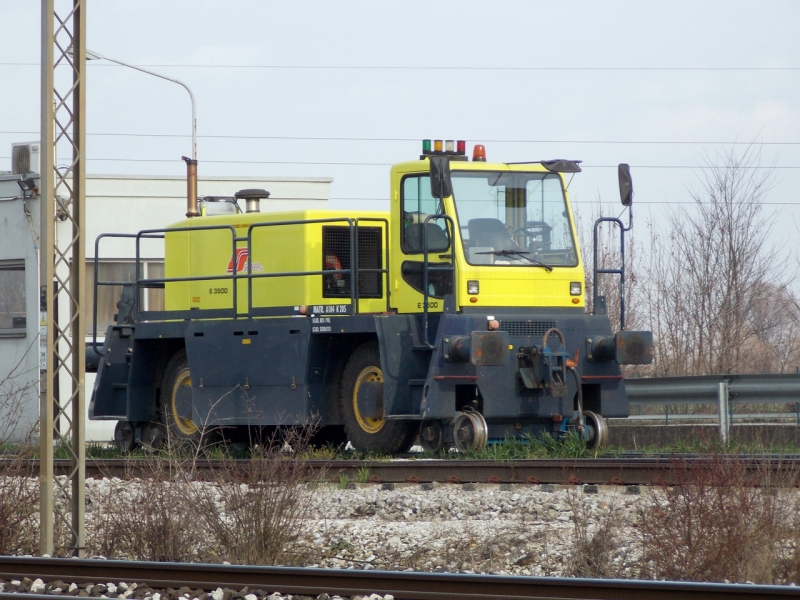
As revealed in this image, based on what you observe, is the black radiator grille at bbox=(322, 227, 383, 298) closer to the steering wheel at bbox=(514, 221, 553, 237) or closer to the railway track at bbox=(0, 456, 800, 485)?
the steering wheel at bbox=(514, 221, 553, 237)

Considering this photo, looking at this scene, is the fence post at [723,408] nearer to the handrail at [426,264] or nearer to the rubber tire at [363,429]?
the rubber tire at [363,429]

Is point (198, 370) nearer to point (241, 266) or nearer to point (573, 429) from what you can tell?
point (241, 266)

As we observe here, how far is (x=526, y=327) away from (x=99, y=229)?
42.2ft

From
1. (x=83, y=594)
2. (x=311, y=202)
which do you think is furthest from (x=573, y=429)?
(x=311, y=202)

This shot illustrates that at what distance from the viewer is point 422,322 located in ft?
42.7

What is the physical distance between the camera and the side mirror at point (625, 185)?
44.2 ft

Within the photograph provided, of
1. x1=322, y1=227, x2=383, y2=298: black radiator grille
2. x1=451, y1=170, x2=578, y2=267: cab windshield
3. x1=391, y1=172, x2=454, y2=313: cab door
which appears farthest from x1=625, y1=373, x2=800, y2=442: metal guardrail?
x1=322, y1=227, x2=383, y2=298: black radiator grille

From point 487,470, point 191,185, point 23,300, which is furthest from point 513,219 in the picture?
point 23,300

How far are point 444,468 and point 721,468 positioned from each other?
3836 millimetres

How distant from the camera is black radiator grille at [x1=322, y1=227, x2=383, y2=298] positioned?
46.3ft

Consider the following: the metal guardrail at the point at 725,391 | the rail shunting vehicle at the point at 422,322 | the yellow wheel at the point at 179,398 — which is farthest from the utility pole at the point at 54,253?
the metal guardrail at the point at 725,391

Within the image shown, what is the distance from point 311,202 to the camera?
2402 centimetres

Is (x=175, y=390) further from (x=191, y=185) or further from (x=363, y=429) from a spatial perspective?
(x=191, y=185)

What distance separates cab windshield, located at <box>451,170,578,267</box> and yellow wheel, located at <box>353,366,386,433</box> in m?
1.76
